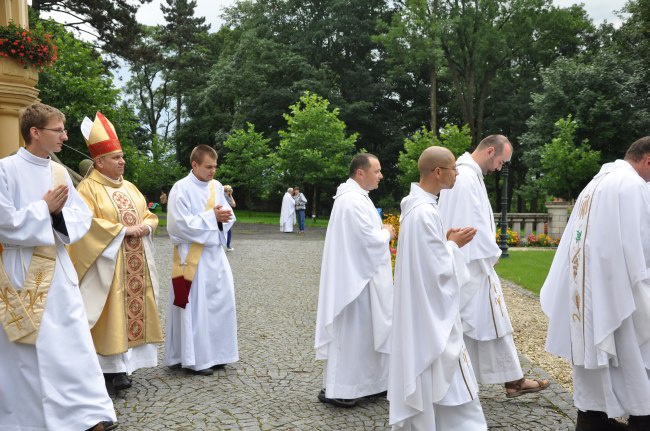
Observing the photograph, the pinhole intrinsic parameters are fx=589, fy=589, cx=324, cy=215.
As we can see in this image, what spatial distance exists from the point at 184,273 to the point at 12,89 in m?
7.57

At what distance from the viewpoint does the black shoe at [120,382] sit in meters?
5.38

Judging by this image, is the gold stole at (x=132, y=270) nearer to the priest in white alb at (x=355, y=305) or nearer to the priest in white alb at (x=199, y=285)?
the priest in white alb at (x=199, y=285)

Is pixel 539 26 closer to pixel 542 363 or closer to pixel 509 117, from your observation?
pixel 509 117

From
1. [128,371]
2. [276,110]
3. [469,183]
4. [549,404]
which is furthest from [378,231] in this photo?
[276,110]

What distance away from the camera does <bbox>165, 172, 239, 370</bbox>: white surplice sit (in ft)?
19.7

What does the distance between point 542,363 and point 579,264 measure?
2.42 m

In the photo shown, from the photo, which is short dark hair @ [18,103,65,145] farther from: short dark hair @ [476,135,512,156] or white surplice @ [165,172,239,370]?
short dark hair @ [476,135,512,156]

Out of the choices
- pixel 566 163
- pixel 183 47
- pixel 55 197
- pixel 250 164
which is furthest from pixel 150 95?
pixel 55 197

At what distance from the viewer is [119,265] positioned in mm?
5441

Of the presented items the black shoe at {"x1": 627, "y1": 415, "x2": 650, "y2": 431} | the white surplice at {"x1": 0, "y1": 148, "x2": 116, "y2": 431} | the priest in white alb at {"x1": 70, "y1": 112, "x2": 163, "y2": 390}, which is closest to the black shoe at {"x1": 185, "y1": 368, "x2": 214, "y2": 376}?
the priest in white alb at {"x1": 70, "y1": 112, "x2": 163, "y2": 390}

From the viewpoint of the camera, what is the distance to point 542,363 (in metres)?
6.43

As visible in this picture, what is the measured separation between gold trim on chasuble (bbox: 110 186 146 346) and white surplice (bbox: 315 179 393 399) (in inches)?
69.4

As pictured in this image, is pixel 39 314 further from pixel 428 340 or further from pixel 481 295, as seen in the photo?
pixel 481 295

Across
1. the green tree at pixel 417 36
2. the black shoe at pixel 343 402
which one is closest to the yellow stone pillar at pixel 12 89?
the black shoe at pixel 343 402
